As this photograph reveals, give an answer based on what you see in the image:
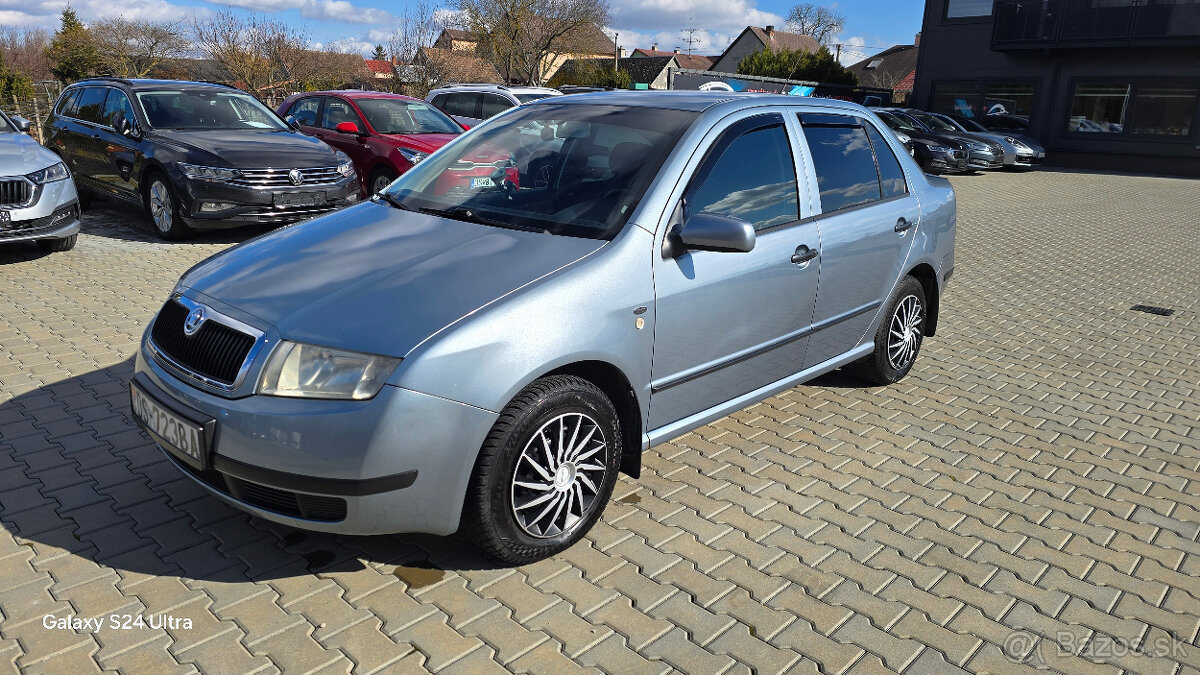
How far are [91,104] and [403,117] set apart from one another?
3.65 m

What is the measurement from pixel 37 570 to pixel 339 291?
1495 millimetres

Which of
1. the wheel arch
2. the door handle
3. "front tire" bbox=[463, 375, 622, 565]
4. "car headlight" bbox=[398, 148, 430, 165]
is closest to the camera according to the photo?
"front tire" bbox=[463, 375, 622, 565]

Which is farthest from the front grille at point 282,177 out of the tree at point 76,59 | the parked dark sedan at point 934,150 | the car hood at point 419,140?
the tree at point 76,59

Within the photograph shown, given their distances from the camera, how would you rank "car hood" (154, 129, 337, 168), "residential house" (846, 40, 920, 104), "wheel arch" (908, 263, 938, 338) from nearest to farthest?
1. "wheel arch" (908, 263, 938, 338)
2. "car hood" (154, 129, 337, 168)
3. "residential house" (846, 40, 920, 104)

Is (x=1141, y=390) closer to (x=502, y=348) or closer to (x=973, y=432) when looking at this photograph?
(x=973, y=432)

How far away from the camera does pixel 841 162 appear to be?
4535 millimetres

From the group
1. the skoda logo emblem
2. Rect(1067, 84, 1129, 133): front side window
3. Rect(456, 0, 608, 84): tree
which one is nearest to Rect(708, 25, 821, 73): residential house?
Rect(456, 0, 608, 84): tree

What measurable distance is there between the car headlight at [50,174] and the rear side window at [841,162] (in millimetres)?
6765

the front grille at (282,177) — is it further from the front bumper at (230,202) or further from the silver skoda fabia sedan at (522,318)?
the silver skoda fabia sedan at (522,318)

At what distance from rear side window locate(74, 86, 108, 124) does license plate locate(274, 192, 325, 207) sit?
9.67ft

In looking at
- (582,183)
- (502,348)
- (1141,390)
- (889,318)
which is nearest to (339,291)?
(502,348)

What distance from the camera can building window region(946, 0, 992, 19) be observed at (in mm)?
30172

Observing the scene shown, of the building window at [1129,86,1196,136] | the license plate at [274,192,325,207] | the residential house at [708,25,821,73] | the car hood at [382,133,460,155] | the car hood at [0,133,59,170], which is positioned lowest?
the license plate at [274,192,325,207]

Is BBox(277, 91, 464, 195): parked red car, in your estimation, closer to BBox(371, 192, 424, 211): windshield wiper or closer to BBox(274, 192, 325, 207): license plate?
BBox(274, 192, 325, 207): license plate
